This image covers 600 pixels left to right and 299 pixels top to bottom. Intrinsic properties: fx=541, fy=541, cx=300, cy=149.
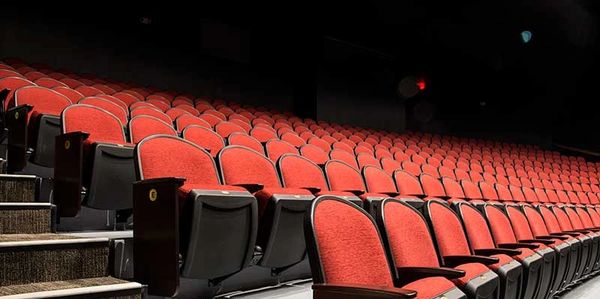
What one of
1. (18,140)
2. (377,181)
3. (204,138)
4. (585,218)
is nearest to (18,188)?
(18,140)

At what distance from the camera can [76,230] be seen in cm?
56

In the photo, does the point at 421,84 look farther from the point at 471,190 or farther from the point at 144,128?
the point at 144,128

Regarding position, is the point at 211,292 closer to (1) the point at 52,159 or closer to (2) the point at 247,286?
(2) the point at 247,286

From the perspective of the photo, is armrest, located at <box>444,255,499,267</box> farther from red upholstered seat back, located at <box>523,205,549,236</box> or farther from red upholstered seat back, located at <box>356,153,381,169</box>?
red upholstered seat back, located at <box>356,153,381,169</box>

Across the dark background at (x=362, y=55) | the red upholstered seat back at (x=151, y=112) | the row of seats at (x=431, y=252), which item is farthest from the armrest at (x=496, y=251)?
the dark background at (x=362, y=55)

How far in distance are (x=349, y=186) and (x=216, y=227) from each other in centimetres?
38

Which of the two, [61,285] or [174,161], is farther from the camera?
[174,161]

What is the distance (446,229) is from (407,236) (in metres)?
0.11

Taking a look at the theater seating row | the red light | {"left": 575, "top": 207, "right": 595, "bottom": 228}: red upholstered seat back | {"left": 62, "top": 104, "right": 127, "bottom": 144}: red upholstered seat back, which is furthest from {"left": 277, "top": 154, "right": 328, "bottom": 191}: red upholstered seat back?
the red light

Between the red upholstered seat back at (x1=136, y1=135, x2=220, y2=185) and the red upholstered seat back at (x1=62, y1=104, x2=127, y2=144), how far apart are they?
12cm

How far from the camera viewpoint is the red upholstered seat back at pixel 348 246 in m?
0.36

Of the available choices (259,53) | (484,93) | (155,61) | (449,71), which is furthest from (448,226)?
(484,93)

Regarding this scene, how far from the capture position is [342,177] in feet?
2.67

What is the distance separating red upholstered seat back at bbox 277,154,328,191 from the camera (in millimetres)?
705
